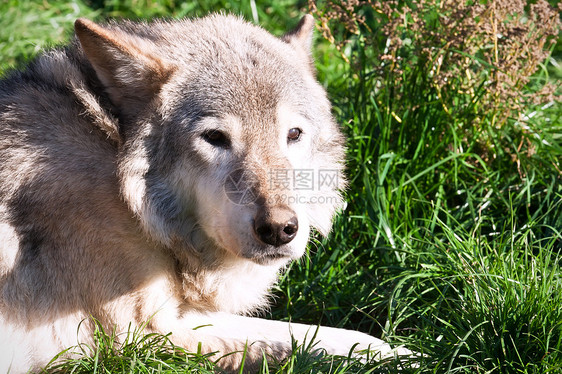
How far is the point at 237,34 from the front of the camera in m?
3.83

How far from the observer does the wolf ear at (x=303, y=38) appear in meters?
4.14

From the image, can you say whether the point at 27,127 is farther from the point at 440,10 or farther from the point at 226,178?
the point at 440,10

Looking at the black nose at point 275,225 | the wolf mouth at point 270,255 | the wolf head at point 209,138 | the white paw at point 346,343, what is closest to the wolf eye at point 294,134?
the wolf head at point 209,138

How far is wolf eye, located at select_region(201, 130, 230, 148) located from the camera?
3.46 meters

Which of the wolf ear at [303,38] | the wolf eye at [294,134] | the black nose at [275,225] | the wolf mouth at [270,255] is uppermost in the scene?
the wolf ear at [303,38]

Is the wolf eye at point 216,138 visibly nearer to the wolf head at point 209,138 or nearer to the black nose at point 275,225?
the wolf head at point 209,138

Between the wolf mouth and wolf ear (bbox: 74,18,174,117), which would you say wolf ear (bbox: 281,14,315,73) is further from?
the wolf mouth

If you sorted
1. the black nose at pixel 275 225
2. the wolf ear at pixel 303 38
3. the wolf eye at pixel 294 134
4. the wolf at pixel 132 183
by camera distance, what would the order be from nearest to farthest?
1. the black nose at pixel 275 225
2. the wolf at pixel 132 183
3. the wolf eye at pixel 294 134
4. the wolf ear at pixel 303 38

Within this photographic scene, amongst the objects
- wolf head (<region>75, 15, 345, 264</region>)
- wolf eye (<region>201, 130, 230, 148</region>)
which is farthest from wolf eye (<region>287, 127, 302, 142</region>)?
wolf eye (<region>201, 130, 230, 148</region>)

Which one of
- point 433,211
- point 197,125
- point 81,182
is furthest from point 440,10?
point 81,182

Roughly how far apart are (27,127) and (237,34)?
1.26 metres

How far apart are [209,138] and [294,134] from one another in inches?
19.0

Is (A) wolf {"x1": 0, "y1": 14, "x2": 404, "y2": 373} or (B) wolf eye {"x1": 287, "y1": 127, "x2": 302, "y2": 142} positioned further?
(B) wolf eye {"x1": 287, "y1": 127, "x2": 302, "y2": 142}

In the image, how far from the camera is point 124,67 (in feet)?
11.3
